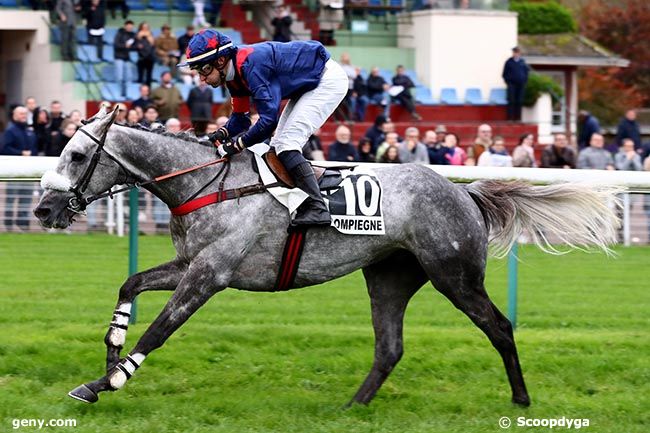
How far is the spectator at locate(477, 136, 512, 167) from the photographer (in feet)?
49.8

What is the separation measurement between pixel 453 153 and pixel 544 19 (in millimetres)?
17869

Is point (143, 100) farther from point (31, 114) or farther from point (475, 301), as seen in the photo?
point (475, 301)

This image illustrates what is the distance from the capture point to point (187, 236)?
23.3 feet

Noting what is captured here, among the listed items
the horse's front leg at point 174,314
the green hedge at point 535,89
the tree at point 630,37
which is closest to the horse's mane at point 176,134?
the horse's front leg at point 174,314

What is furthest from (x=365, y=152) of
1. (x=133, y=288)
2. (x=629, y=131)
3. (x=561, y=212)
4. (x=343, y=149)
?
(x=133, y=288)

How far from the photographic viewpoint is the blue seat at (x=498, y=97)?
966 inches

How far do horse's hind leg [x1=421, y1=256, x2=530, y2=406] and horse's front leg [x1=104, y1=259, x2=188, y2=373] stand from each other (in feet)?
4.55

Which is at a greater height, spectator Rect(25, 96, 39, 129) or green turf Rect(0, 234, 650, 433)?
spectator Rect(25, 96, 39, 129)

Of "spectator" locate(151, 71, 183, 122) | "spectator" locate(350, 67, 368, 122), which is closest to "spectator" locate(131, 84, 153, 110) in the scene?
"spectator" locate(151, 71, 183, 122)

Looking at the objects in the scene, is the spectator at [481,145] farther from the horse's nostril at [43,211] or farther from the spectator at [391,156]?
the horse's nostril at [43,211]

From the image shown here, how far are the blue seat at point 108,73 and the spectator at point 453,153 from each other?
709 centimetres

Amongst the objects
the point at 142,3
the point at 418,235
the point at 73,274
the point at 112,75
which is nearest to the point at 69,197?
the point at 418,235

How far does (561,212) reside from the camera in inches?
308

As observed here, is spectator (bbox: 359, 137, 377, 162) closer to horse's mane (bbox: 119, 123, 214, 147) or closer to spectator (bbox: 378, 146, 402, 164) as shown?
spectator (bbox: 378, 146, 402, 164)
